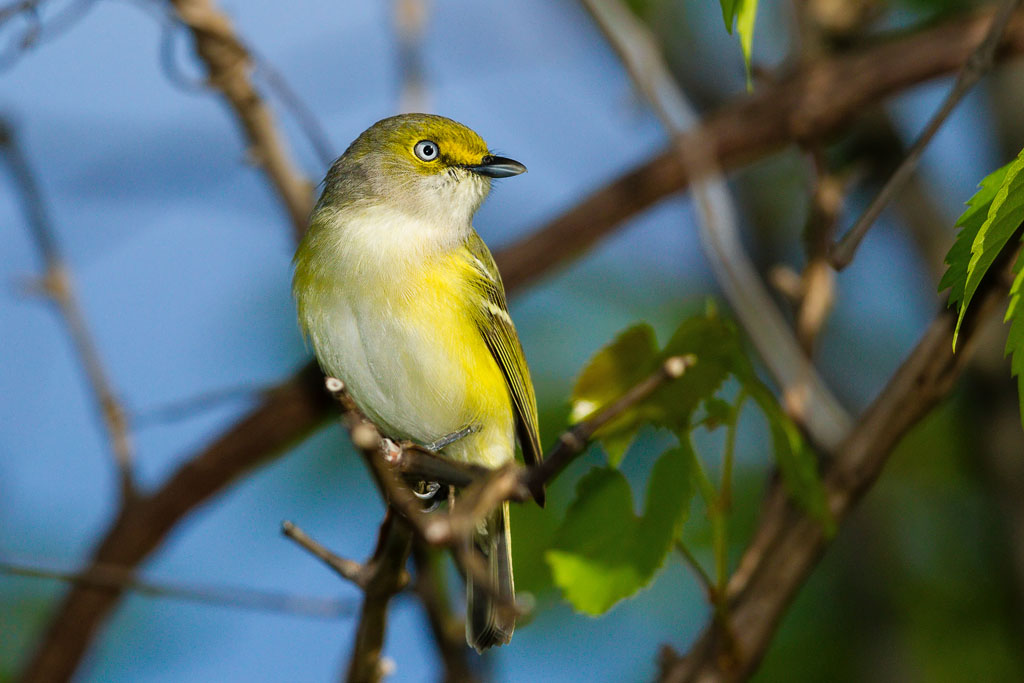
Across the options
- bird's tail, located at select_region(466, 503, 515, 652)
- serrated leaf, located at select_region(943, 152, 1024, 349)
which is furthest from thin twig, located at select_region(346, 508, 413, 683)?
serrated leaf, located at select_region(943, 152, 1024, 349)

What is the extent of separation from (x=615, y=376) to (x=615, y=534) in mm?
367

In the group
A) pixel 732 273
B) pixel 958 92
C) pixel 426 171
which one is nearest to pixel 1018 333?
pixel 958 92

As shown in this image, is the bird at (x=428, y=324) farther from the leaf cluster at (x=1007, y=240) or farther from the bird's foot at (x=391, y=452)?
the leaf cluster at (x=1007, y=240)

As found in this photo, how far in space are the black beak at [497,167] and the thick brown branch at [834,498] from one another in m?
1.64

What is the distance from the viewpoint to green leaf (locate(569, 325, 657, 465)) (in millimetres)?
2326

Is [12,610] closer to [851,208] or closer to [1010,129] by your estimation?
[851,208]

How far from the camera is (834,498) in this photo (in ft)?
8.66

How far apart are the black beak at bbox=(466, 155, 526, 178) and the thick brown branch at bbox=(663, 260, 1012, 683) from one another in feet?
5.38

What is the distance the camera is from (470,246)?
3.82 meters

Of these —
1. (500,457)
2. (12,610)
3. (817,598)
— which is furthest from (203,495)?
(817,598)

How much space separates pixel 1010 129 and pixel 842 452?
3125 mm

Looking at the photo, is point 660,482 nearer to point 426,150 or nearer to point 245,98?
point 426,150

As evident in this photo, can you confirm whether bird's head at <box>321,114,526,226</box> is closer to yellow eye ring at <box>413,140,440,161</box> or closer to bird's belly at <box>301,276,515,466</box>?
yellow eye ring at <box>413,140,440,161</box>

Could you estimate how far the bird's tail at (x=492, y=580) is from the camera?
2.92 meters
